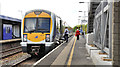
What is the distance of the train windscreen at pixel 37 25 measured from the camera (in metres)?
10.9

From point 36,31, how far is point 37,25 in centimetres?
42

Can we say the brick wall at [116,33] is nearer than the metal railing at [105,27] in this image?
Yes

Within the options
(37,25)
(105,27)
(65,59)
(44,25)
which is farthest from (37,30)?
(105,27)

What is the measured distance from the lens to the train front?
10.7 meters

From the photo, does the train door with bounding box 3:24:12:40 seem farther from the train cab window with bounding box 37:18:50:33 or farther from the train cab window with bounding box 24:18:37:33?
the train cab window with bounding box 37:18:50:33

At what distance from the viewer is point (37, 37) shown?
10742 mm

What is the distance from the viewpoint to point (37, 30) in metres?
10.9

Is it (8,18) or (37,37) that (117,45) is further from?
(8,18)

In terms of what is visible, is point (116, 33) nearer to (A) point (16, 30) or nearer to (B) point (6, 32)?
(B) point (6, 32)

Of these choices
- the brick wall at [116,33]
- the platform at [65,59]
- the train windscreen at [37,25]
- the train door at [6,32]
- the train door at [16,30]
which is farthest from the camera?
the train door at [16,30]

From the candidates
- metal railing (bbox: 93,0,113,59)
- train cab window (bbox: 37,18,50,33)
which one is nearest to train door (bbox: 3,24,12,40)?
train cab window (bbox: 37,18,50,33)

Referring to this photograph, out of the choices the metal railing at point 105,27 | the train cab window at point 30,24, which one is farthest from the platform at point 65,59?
the train cab window at point 30,24

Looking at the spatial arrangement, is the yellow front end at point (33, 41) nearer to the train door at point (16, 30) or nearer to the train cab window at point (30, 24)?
the train cab window at point (30, 24)

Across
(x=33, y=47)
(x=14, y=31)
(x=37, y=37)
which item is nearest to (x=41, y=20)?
(x=37, y=37)
